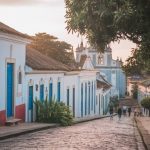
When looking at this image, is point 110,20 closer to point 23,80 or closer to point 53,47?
point 23,80

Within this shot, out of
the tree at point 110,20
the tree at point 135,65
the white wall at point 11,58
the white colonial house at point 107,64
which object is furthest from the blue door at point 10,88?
the white colonial house at point 107,64

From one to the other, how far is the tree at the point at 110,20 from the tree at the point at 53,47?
39.5 m

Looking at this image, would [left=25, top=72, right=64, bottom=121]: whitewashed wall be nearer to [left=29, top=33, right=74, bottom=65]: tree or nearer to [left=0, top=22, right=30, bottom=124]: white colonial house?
[left=0, top=22, right=30, bottom=124]: white colonial house

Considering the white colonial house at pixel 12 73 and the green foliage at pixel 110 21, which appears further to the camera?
the white colonial house at pixel 12 73

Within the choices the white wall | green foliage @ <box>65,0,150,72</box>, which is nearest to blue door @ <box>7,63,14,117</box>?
the white wall

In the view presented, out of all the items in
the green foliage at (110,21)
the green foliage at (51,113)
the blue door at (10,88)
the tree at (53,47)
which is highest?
the tree at (53,47)

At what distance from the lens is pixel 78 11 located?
1296 centimetres

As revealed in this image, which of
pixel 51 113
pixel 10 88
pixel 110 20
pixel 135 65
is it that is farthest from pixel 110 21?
pixel 51 113

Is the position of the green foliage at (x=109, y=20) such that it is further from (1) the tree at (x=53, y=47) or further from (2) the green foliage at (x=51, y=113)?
(1) the tree at (x=53, y=47)

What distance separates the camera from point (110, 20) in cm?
1270

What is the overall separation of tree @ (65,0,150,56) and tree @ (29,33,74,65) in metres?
39.5

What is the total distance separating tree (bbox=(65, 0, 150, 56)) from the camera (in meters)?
11.5

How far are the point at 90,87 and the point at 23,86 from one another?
25623 mm

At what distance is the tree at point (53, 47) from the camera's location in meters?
53.9
